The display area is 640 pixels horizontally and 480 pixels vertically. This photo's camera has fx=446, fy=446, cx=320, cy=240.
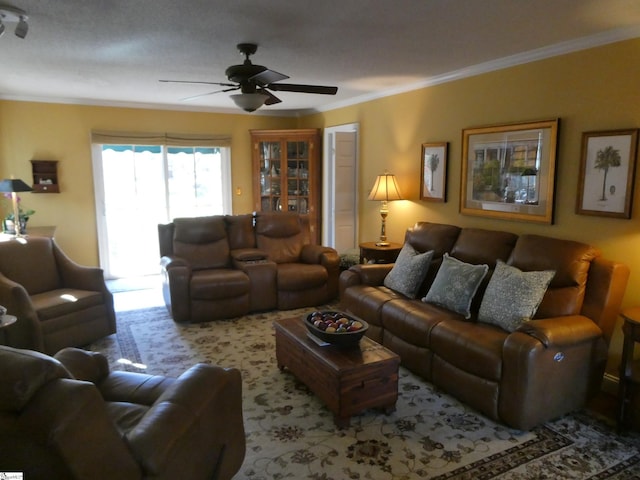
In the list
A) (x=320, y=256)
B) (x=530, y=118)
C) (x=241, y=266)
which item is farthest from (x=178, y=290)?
(x=530, y=118)

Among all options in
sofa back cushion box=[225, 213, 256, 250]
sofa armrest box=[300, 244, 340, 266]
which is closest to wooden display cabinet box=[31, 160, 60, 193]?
sofa back cushion box=[225, 213, 256, 250]

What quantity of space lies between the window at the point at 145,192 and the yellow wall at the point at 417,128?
0.62 ft

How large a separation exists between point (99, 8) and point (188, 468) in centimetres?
241

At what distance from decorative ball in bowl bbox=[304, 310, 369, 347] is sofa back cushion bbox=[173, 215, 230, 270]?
231cm

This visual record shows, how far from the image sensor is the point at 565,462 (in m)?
2.39

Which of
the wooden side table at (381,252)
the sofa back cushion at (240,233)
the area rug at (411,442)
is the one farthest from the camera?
the sofa back cushion at (240,233)

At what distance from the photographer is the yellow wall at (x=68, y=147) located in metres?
5.63

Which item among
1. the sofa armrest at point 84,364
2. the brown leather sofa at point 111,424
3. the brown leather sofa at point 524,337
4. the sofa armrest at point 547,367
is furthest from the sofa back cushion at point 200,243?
the sofa armrest at point 547,367

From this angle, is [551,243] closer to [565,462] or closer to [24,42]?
[565,462]

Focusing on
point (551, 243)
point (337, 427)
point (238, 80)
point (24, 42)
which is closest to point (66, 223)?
point (24, 42)

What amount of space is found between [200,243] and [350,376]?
3.04 metres

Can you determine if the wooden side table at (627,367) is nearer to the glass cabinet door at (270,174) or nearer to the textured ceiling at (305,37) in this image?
the textured ceiling at (305,37)

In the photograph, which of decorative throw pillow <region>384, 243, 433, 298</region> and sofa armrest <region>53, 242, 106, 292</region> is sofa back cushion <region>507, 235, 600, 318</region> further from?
sofa armrest <region>53, 242, 106, 292</region>

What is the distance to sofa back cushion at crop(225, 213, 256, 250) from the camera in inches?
211
